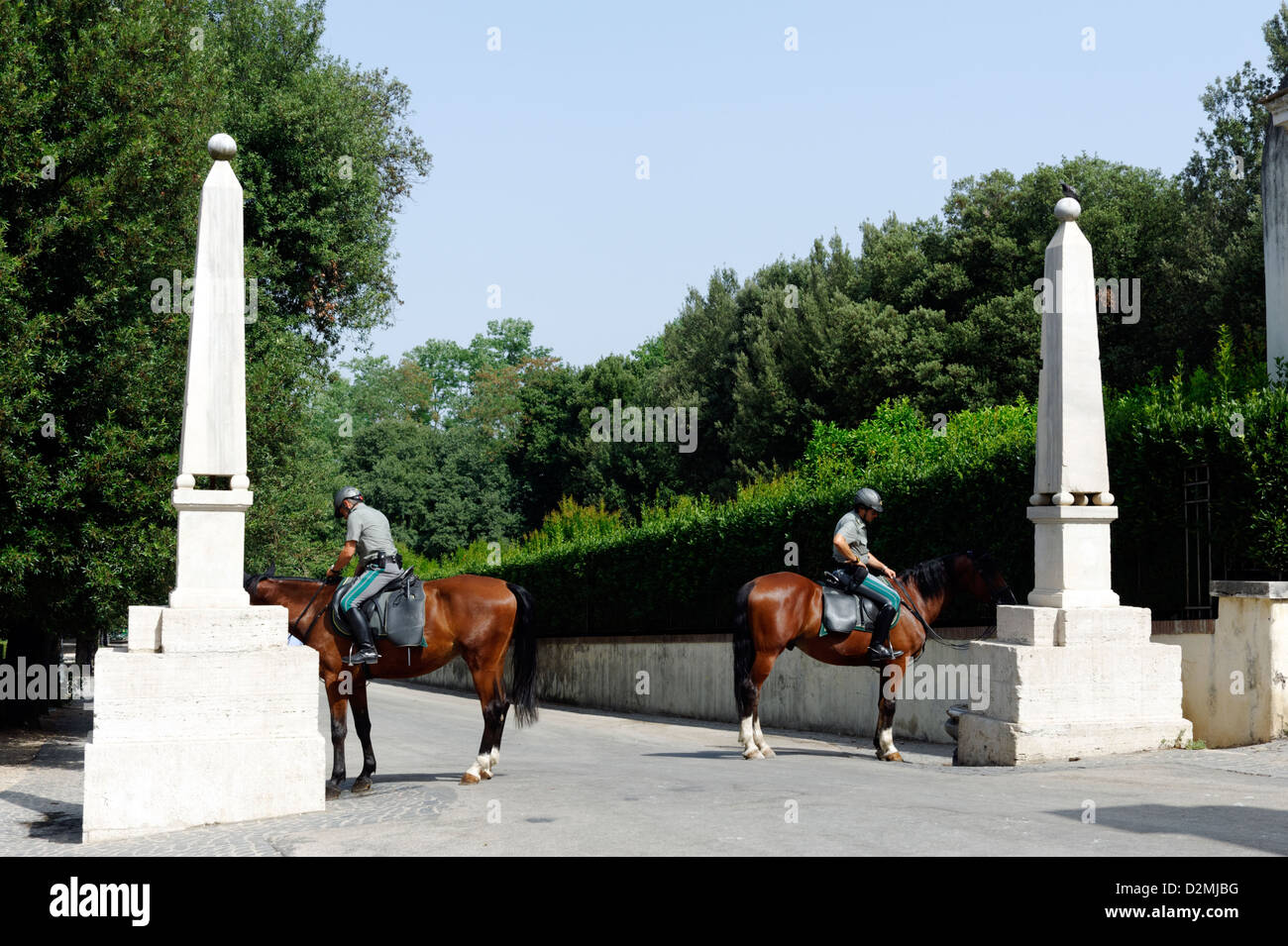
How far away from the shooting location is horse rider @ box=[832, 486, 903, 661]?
A: 45.8ft

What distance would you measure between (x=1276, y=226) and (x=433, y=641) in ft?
47.8

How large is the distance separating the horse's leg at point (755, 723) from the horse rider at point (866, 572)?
1.08 meters

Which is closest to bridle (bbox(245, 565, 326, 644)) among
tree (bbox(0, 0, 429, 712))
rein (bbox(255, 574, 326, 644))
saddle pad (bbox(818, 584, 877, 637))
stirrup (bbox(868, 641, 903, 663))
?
rein (bbox(255, 574, 326, 644))

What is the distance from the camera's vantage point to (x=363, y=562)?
11.7m

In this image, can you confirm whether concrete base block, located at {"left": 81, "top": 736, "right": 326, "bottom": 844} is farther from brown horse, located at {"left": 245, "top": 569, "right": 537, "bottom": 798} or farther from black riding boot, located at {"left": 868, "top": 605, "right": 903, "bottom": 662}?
black riding boot, located at {"left": 868, "top": 605, "right": 903, "bottom": 662}

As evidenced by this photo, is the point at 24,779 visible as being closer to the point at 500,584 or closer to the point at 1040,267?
the point at 500,584

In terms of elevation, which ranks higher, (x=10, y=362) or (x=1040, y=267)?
(x=1040, y=267)

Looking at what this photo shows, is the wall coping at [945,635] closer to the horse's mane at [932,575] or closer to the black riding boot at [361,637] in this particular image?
the horse's mane at [932,575]

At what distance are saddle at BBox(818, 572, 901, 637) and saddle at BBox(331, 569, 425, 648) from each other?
459cm

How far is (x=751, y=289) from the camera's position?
53688mm

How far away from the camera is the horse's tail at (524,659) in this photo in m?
12.4

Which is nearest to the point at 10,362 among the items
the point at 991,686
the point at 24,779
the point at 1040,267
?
the point at 24,779

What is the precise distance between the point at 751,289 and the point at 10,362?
41939mm

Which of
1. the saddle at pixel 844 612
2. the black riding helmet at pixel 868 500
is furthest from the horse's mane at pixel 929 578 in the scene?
the black riding helmet at pixel 868 500
